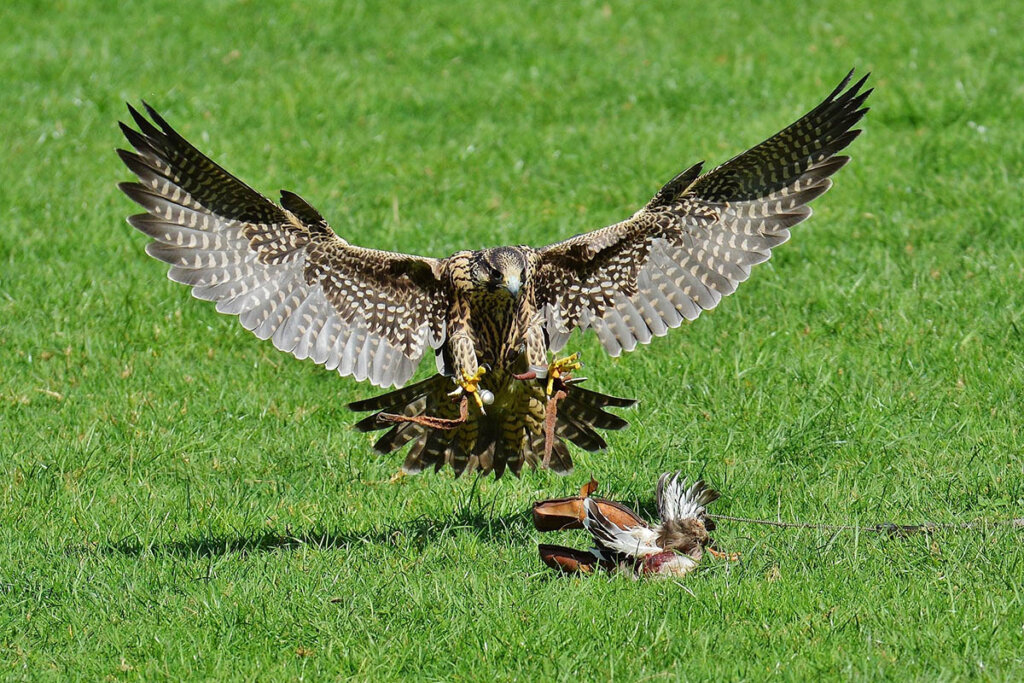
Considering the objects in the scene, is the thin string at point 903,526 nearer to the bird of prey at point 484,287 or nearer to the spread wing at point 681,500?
the spread wing at point 681,500

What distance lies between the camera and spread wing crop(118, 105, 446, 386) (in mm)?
5703

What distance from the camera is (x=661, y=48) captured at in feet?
41.0

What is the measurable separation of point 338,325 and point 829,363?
2.83 m

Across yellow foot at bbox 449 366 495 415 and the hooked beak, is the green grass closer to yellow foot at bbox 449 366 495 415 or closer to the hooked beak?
yellow foot at bbox 449 366 495 415

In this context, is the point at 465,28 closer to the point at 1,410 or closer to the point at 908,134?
the point at 908,134

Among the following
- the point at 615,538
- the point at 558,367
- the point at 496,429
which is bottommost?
the point at 615,538

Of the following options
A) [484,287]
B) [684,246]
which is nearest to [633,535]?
[484,287]

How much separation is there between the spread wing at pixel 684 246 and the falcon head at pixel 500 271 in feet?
1.28

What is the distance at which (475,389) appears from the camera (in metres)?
5.77

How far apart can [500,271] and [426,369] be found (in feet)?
7.57

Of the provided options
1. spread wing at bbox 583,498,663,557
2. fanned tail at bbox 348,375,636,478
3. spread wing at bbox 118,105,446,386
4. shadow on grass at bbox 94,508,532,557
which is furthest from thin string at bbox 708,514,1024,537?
spread wing at bbox 118,105,446,386

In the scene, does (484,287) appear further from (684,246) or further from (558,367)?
(684,246)

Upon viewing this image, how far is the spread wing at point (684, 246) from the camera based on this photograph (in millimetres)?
5953

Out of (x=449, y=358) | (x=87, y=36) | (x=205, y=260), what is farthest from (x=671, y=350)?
(x=87, y=36)
